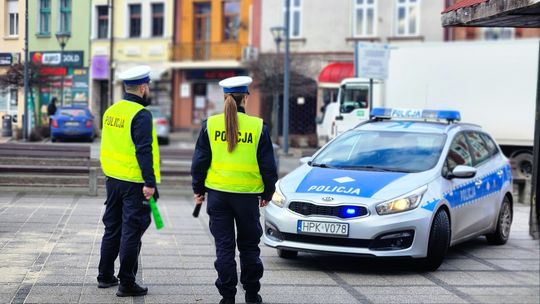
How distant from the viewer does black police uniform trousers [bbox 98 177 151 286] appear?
22.0 feet

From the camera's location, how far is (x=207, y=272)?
316 inches

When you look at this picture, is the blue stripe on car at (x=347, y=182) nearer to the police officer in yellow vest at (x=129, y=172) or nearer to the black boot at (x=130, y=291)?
the police officer in yellow vest at (x=129, y=172)

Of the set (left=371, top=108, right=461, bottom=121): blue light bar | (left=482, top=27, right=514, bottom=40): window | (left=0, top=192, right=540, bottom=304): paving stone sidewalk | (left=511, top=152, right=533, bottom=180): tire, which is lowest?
(left=0, top=192, right=540, bottom=304): paving stone sidewalk

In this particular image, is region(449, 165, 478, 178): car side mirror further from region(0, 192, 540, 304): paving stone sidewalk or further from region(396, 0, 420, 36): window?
region(396, 0, 420, 36): window

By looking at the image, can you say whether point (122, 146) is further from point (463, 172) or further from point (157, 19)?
point (157, 19)

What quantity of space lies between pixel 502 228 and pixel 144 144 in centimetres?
536

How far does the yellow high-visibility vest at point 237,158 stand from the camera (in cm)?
648

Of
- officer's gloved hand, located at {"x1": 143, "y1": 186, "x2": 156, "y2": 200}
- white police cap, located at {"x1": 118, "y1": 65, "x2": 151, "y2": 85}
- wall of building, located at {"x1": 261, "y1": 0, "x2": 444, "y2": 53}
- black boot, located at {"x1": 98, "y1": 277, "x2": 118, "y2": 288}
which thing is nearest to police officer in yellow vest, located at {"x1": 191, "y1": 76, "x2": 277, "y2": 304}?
officer's gloved hand, located at {"x1": 143, "y1": 186, "x2": 156, "y2": 200}

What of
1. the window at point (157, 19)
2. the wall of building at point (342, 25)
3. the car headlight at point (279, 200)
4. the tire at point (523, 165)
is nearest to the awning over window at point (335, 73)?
the wall of building at point (342, 25)

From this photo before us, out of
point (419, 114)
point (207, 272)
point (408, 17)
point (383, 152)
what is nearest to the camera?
point (207, 272)

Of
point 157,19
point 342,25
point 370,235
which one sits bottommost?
point 370,235

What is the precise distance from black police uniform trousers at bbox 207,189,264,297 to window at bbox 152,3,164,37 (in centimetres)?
3015

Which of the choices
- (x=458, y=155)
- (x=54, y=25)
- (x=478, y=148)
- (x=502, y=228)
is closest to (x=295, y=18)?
(x=478, y=148)

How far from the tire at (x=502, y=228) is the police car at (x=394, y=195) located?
0.01m
